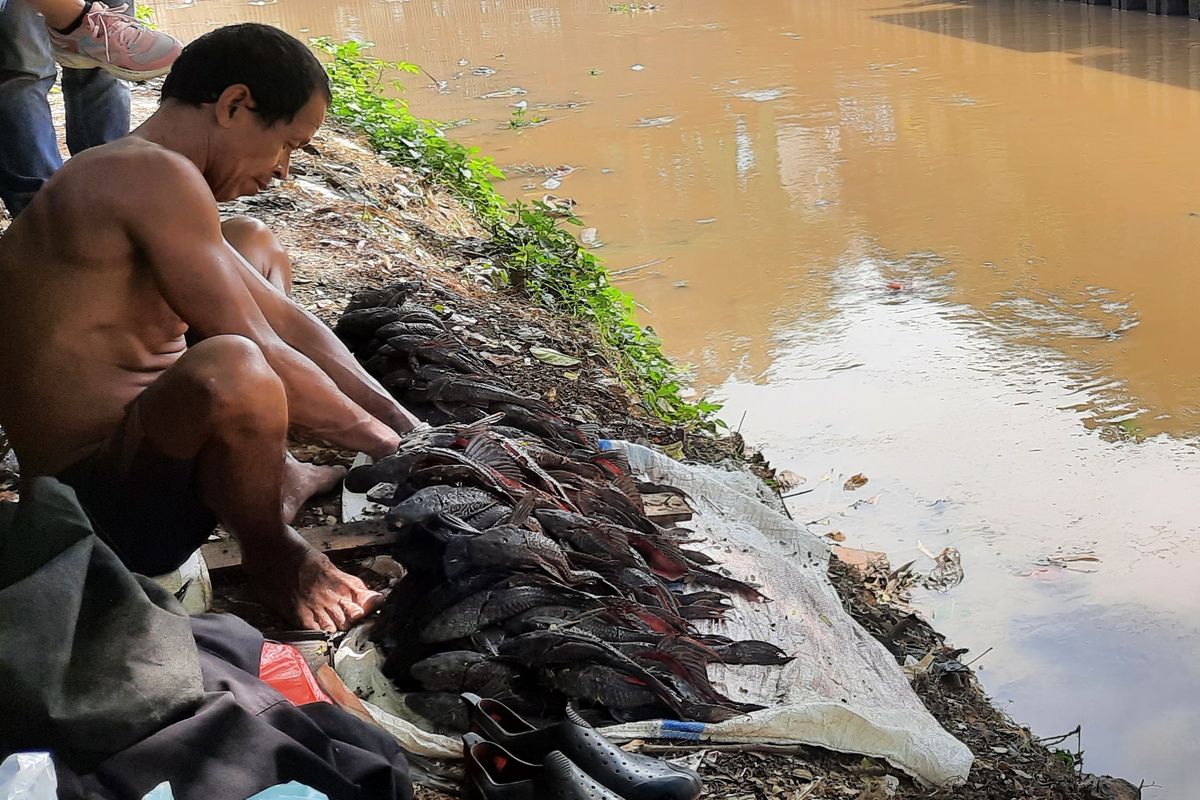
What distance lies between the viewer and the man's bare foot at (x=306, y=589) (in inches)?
102

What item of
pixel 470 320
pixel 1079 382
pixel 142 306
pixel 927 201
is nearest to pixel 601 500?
pixel 142 306

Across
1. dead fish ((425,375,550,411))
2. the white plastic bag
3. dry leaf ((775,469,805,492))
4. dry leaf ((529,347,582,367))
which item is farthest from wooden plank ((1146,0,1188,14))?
the white plastic bag

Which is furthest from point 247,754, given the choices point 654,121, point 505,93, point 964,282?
point 505,93

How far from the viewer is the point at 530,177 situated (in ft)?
29.9

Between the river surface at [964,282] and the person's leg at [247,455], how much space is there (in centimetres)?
207

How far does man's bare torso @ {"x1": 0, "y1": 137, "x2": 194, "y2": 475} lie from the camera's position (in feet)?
7.76

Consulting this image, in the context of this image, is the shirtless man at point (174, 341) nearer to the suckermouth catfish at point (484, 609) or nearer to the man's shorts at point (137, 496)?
the man's shorts at point (137, 496)

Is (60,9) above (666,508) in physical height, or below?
above

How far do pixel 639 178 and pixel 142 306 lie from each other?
6.65 metres

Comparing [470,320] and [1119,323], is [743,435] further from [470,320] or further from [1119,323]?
[1119,323]

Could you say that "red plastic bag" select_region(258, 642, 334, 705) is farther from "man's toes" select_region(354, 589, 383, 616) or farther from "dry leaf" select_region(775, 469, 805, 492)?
"dry leaf" select_region(775, 469, 805, 492)

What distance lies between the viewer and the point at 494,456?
286cm

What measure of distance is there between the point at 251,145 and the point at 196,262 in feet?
1.13

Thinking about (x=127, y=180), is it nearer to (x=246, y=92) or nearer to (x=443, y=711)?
(x=246, y=92)
